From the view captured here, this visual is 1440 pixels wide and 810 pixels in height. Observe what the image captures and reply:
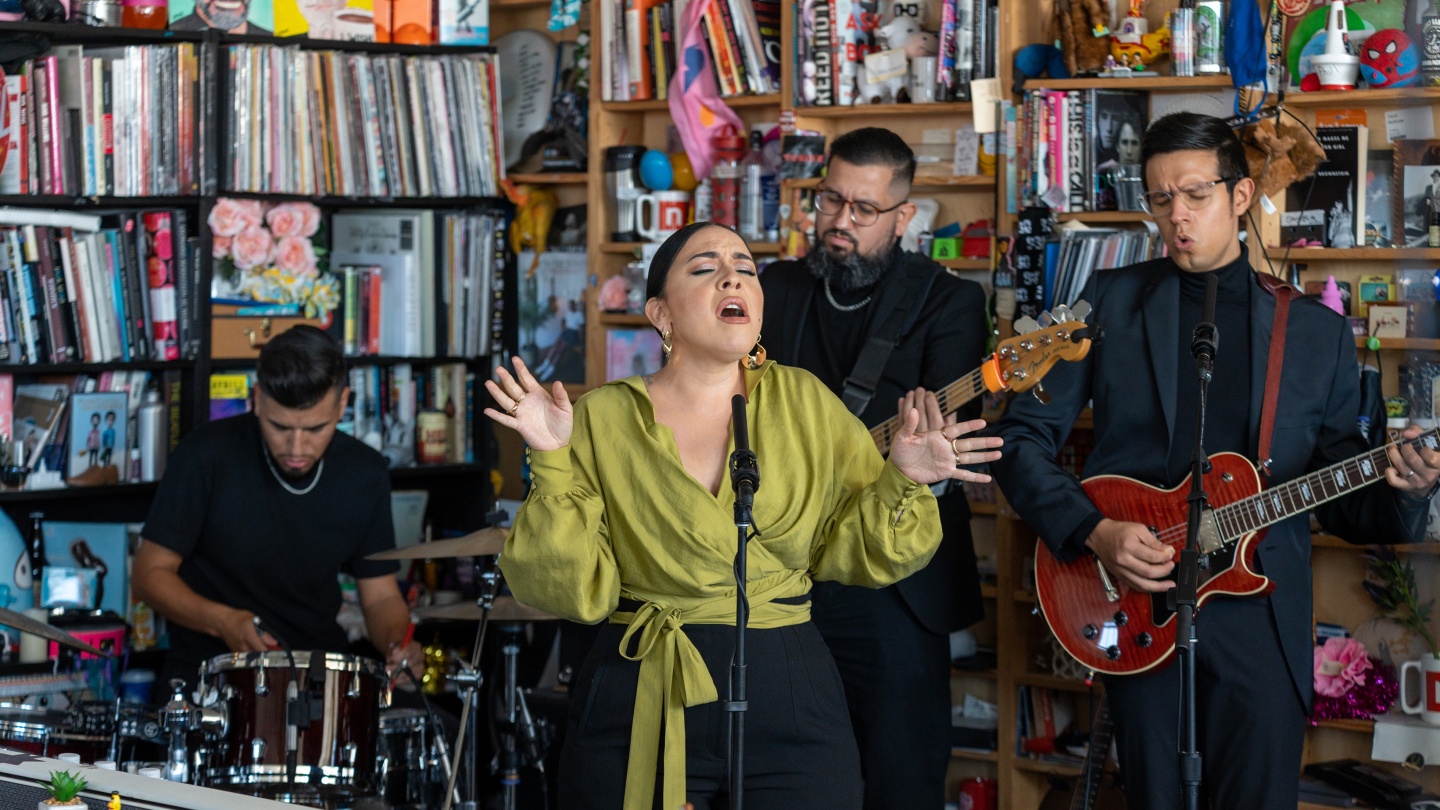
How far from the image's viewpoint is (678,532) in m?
2.15

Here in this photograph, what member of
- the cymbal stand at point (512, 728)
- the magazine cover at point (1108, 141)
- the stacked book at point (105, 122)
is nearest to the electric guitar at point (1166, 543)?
the magazine cover at point (1108, 141)

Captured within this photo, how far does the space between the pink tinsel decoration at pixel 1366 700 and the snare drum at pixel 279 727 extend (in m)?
2.07

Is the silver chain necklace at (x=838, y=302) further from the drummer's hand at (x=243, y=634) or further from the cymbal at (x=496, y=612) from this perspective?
the drummer's hand at (x=243, y=634)

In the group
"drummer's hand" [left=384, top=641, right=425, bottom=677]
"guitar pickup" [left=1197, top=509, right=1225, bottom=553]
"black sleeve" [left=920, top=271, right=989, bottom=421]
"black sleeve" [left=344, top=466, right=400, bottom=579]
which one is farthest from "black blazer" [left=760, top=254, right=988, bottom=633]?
"black sleeve" [left=344, top=466, right=400, bottom=579]

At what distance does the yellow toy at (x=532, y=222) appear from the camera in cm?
476

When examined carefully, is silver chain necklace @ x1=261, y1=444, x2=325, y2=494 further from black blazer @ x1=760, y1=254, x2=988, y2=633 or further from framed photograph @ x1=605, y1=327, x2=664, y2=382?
black blazer @ x1=760, y1=254, x2=988, y2=633

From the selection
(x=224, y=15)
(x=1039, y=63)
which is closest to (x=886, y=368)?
(x=1039, y=63)

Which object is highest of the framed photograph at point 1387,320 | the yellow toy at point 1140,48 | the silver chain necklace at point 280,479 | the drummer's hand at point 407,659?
the yellow toy at point 1140,48

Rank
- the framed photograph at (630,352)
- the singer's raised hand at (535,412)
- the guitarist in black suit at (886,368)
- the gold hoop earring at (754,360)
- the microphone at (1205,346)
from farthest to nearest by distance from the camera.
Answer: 1. the framed photograph at (630,352)
2. the guitarist in black suit at (886,368)
3. the microphone at (1205,346)
4. the gold hoop earring at (754,360)
5. the singer's raised hand at (535,412)

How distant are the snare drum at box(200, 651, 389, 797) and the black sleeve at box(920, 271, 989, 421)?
4.44 feet

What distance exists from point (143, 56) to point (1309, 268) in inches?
117

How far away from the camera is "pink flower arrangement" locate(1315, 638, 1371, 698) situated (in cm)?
340

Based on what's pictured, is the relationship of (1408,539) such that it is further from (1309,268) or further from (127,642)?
(127,642)

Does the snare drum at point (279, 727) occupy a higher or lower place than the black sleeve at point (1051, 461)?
lower
